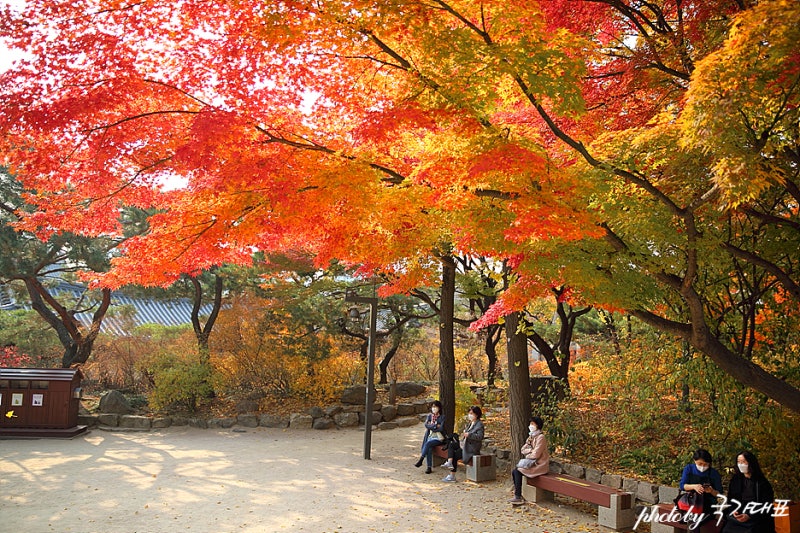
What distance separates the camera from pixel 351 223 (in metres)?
7.82

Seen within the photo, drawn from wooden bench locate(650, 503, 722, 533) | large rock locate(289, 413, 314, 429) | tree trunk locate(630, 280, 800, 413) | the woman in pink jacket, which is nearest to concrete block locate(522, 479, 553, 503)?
the woman in pink jacket

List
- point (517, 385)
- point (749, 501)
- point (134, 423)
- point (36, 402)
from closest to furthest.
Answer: point (749, 501)
point (517, 385)
point (36, 402)
point (134, 423)

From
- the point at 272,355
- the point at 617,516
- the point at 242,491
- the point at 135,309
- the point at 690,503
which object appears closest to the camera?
the point at 690,503

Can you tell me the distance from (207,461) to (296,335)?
4923mm

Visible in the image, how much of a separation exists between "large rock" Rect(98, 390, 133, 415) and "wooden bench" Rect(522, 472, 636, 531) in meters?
10.5

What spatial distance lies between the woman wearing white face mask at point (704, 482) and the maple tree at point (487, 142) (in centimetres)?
105

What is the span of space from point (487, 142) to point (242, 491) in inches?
232

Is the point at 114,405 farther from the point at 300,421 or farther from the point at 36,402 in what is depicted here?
the point at 300,421

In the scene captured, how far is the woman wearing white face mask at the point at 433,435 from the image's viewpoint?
31.0 feet

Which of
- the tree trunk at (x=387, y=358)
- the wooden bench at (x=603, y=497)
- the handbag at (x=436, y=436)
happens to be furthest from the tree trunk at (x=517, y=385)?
the tree trunk at (x=387, y=358)

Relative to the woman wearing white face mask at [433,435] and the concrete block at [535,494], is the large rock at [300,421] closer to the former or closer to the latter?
the woman wearing white face mask at [433,435]

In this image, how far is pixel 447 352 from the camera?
1111 centimetres

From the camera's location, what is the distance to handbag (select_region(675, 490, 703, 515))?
580cm

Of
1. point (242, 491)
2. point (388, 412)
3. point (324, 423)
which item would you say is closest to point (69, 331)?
point (324, 423)
